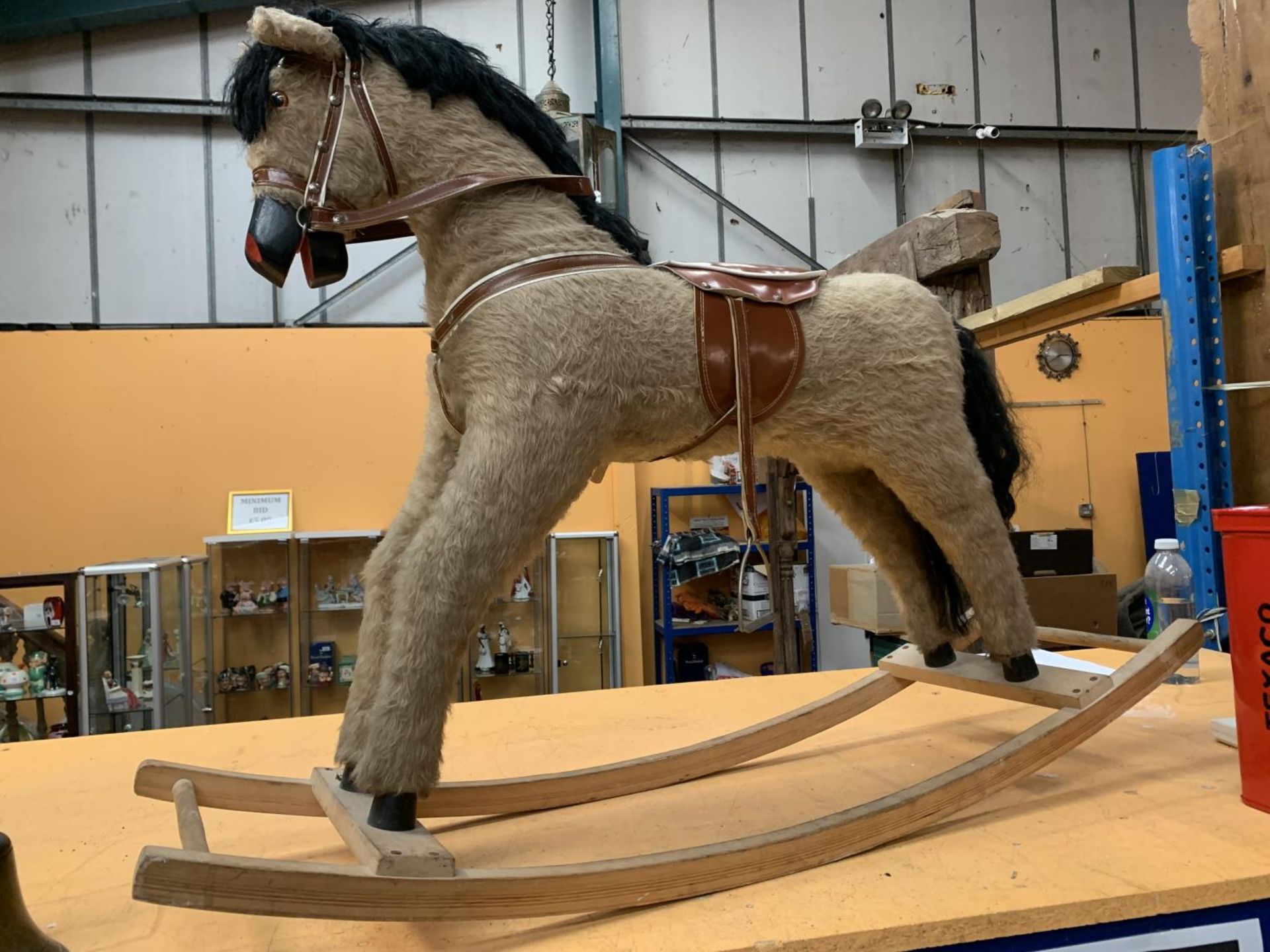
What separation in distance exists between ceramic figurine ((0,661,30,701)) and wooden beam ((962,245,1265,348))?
2.67 metres

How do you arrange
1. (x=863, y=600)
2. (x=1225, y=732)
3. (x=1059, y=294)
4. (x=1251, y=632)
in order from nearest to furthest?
1. (x=1251, y=632)
2. (x=1225, y=732)
3. (x=1059, y=294)
4. (x=863, y=600)

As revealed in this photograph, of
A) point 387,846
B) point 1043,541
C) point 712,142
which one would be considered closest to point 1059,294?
point 387,846

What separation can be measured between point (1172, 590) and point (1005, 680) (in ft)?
2.51

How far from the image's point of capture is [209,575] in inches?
118

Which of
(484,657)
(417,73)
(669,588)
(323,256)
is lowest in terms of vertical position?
(484,657)

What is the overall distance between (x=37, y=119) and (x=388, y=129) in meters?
3.50

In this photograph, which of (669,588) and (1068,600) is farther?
(669,588)

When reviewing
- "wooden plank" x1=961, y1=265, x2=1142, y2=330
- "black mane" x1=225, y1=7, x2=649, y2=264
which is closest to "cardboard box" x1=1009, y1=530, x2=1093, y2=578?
"wooden plank" x1=961, y1=265, x2=1142, y2=330

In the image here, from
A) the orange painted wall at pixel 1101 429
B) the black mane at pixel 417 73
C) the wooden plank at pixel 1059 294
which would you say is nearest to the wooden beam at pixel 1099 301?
the wooden plank at pixel 1059 294

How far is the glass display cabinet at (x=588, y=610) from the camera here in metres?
3.24

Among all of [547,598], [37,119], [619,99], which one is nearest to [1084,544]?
[547,598]

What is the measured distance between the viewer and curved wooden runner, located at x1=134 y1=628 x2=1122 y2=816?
41.0 inches

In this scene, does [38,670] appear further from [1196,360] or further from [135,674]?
[1196,360]

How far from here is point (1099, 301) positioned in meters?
1.62
